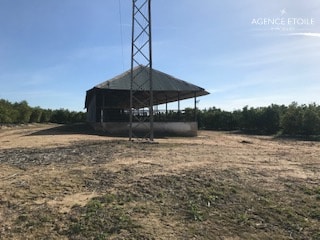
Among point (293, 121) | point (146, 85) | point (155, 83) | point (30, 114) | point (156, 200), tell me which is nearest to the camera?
point (156, 200)

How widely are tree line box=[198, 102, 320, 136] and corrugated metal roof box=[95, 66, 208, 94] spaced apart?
9.40 m

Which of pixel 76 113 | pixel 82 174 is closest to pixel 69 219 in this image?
pixel 82 174

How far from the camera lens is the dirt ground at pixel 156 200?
5570 mm

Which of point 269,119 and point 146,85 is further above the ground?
point 146,85

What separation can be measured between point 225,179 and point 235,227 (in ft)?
8.71

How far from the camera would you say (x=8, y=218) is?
19.3 feet

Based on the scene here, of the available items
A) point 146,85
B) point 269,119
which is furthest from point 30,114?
point 269,119

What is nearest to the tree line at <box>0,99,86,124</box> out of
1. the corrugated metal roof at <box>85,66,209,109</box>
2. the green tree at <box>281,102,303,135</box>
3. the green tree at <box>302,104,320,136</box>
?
the corrugated metal roof at <box>85,66,209,109</box>

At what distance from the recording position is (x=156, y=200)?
681 centimetres

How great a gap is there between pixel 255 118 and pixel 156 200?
111ft

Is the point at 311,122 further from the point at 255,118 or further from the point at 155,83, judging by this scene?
the point at 155,83

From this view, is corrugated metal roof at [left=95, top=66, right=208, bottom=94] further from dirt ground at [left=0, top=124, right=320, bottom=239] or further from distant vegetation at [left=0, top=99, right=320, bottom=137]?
dirt ground at [left=0, top=124, right=320, bottom=239]

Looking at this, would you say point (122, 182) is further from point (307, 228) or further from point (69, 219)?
point (307, 228)

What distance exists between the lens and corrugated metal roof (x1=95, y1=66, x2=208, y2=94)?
81.6ft
